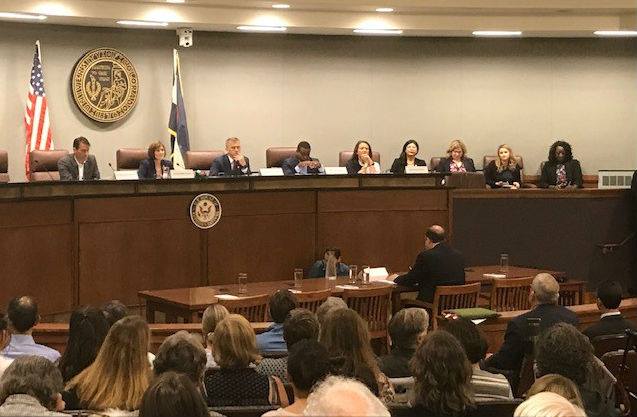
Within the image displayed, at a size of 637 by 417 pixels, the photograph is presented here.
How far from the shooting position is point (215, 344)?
Result: 5098mm

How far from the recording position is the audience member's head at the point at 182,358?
14.8ft

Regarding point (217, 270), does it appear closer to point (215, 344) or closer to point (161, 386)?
point (215, 344)

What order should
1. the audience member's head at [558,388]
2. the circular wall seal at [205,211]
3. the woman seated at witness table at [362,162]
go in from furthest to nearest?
the woman seated at witness table at [362,162], the circular wall seal at [205,211], the audience member's head at [558,388]

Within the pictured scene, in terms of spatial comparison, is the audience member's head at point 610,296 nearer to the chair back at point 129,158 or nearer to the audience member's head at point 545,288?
the audience member's head at point 545,288

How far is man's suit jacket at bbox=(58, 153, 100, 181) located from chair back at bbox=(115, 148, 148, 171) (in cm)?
108

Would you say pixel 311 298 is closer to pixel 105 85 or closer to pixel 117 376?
pixel 117 376

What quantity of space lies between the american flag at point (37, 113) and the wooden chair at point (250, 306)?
19.1ft

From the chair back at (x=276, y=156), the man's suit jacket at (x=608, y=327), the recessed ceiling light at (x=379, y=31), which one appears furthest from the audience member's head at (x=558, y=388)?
the recessed ceiling light at (x=379, y=31)

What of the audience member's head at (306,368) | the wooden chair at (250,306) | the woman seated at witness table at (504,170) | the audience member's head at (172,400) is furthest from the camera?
the woman seated at witness table at (504,170)

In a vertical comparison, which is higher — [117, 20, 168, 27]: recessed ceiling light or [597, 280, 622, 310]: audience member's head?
[117, 20, 168, 27]: recessed ceiling light

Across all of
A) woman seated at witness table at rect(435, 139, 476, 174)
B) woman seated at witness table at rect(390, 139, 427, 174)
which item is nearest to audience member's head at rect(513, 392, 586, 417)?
woman seated at witness table at rect(390, 139, 427, 174)

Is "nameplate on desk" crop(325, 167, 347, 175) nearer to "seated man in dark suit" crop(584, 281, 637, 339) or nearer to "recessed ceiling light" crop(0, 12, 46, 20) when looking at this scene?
"recessed ceiling light" crop(0, 12, 46, 20)

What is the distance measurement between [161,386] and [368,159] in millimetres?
9173

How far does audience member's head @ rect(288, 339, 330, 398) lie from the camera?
4.16 m
